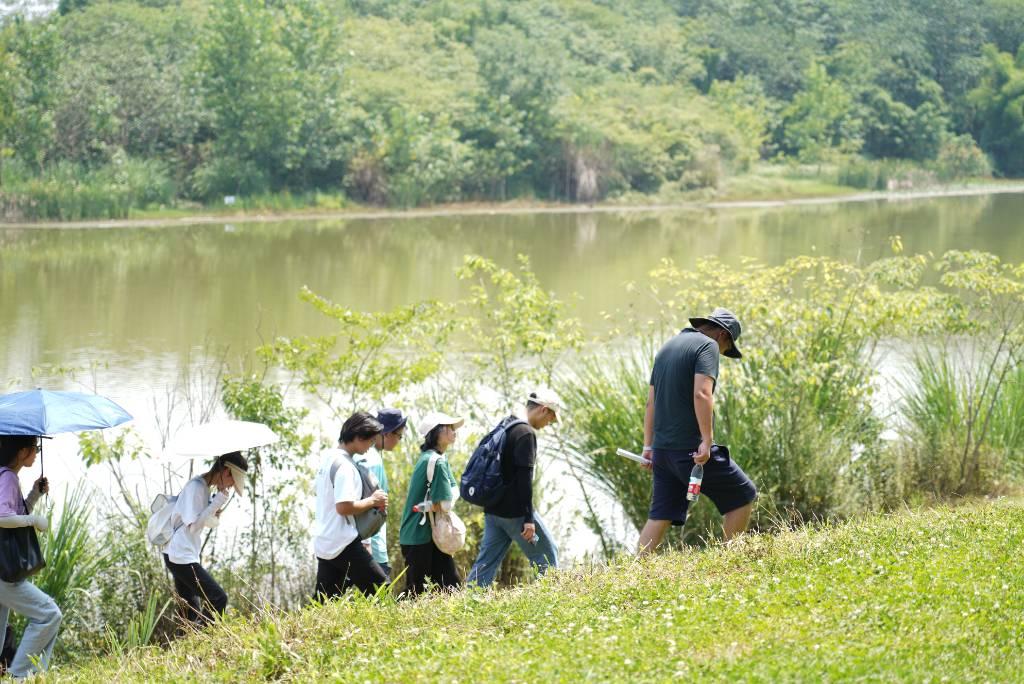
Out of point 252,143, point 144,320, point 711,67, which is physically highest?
point 711,67

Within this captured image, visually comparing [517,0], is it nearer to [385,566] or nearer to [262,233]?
[262,233]

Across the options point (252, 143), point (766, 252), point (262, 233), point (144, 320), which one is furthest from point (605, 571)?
point (252, 143)

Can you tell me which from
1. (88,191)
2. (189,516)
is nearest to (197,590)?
(189,516)

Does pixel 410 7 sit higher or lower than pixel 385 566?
higher

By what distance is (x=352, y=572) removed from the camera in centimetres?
720

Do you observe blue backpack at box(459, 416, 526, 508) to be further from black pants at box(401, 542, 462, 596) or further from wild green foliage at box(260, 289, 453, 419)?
wild green foliage at box(260, 289, 453, 419)

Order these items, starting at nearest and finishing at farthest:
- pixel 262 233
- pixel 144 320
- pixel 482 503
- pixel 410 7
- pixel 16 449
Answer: pixel 16 449
pixel 482 503
pixel 144 320
pixel 262 233
pixel 410 7

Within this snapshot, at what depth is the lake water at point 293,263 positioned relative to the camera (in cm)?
1827

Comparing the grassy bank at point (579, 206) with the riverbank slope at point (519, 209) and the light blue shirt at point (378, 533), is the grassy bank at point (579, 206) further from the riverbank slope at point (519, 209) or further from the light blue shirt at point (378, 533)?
the light blue shirt at point (378, 533)

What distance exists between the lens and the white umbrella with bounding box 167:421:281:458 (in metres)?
7.20

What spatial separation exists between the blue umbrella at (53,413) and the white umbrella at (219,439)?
35cm

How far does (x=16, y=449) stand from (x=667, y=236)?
31420mm

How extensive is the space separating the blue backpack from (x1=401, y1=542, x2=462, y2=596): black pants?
16.6 inches

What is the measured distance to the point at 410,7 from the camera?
72.1m
